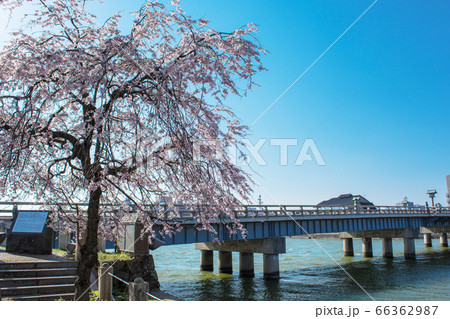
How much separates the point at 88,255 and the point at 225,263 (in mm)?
29573

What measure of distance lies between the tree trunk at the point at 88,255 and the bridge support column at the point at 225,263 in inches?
1134

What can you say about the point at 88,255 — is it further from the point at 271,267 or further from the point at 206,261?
the point at 206,261

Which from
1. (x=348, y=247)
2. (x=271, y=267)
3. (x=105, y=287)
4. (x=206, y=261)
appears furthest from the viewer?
(x=348, y=247)

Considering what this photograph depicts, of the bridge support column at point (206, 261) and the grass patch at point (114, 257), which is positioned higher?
the grass patch at point (114, 257)

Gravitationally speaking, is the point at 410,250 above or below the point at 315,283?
above

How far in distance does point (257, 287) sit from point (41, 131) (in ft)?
78.3

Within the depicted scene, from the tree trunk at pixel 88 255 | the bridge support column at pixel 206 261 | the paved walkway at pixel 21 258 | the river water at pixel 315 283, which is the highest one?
the tree trunk at pixel 88 255

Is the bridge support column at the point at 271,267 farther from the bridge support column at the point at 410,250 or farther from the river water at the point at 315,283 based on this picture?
the bridge support column at the point at 410,250

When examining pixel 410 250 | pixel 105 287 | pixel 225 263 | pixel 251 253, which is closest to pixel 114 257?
pixel 105 287

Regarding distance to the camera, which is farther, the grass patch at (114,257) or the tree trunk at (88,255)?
the grass patch at (114,257)

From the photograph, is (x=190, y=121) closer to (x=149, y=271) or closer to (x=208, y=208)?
(x=208, y=208)

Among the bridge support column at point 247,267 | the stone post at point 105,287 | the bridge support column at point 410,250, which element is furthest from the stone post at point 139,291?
the bridge support column at point 410,250

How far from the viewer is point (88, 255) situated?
8.38m

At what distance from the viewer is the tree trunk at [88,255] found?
8391mm
